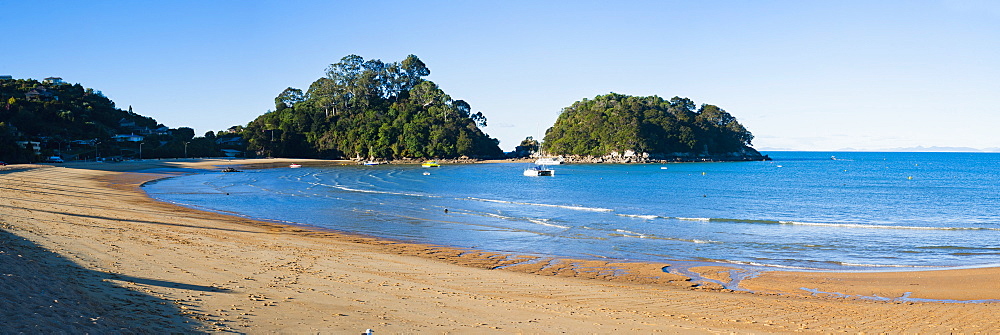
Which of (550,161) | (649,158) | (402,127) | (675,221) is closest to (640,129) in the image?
(649,158)

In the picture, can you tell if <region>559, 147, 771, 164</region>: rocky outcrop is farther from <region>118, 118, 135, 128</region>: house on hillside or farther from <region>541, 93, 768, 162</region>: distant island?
<region>118, 118, 135, 128</region>: house on hillside

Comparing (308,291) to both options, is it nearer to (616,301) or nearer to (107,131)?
(616,301)

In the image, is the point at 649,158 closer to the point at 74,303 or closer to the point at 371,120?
the point at 371,120

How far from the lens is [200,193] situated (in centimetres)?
4228

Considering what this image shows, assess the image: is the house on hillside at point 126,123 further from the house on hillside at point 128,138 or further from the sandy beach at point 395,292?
the sandy beach at point 395,292

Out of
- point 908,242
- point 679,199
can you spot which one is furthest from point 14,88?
point 908,242

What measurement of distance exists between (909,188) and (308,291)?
5709 cm

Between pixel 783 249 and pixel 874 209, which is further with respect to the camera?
pixel 874 209

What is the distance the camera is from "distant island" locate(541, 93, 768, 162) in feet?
418

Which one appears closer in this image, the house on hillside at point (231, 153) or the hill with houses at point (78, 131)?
the hill with houses at point (78, 131)

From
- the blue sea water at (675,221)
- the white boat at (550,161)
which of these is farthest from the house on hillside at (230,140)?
the blue sea water at (675,221)

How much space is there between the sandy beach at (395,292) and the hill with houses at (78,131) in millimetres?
74283

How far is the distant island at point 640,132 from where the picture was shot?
418ft

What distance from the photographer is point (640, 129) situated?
12694 cm
